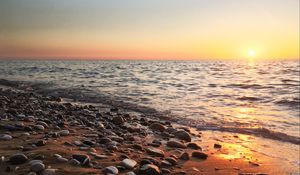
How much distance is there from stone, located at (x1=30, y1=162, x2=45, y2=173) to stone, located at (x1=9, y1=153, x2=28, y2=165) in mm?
290

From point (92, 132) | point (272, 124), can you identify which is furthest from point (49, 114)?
point (272, 124)

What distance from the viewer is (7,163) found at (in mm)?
4266

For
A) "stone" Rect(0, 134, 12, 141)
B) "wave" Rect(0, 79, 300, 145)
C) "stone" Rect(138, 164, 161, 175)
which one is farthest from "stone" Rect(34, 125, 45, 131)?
"wave" Rect(0, 79, 300, 145)

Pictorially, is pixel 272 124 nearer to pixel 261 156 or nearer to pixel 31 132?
pixel 261 156

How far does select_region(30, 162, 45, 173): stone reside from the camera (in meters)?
4.05

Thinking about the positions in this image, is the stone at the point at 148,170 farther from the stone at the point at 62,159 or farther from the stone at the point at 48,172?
the stone at the point at 48,172

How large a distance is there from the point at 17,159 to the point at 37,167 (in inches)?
16.7

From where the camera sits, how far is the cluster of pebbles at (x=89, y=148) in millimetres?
4387

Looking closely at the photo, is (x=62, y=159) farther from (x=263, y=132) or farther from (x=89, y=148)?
(x=263, y=132)

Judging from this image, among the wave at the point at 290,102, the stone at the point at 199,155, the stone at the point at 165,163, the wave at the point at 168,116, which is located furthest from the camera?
the wave at the point at 290,102

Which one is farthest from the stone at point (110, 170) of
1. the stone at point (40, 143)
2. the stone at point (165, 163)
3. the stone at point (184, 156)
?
the stone at point (184, 156)

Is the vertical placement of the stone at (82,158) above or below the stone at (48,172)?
below

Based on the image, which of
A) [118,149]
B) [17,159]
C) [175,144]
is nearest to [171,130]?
[175,144]

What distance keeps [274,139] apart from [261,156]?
5.93 feet
